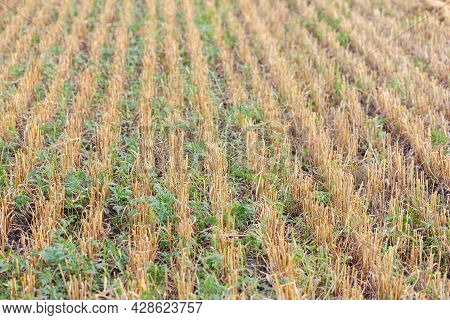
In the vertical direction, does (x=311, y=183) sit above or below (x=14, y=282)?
above

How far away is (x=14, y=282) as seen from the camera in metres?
3.04

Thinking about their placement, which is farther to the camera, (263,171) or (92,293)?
(263,171)

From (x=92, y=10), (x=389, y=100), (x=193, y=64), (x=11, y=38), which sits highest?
(x=92, y=10)

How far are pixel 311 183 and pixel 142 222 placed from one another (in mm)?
1071

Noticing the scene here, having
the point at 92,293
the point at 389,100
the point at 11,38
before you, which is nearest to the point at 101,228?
the point at 92,293

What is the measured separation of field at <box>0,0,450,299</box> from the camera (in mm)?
3258

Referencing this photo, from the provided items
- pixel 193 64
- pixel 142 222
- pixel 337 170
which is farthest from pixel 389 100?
pixel 142 222

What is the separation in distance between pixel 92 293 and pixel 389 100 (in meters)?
3.24

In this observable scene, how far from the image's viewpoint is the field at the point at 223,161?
326 centimetres

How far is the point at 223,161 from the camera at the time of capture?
4.34 meters
